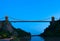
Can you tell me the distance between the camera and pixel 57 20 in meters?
30.0

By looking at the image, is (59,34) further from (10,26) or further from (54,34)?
(10,26)

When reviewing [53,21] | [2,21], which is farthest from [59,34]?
[2,21]

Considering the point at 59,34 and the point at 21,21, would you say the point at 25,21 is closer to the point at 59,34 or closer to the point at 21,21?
the point at 21,21

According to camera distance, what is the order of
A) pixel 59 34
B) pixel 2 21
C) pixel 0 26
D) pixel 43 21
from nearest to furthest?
pixel 59 34, pixel 0 26, pixel 2 21, pixel 43 21

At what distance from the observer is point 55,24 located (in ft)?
93.1

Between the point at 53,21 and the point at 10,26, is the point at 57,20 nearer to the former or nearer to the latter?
the point at 53,21

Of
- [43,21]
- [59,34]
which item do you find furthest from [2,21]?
[59,34]

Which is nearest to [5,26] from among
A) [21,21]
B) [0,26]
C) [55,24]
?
[0,26]

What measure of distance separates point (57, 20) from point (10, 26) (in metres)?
5.83

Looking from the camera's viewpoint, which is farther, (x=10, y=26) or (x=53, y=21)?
(x=53, y=21)

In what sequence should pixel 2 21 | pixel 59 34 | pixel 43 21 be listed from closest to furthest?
pixel 59 34
pixel 2 21
pixel 43 21

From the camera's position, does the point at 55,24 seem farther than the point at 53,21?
No

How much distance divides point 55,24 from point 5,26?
5692 mm

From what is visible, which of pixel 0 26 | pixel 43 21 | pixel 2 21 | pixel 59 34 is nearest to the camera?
pixel 59 34
